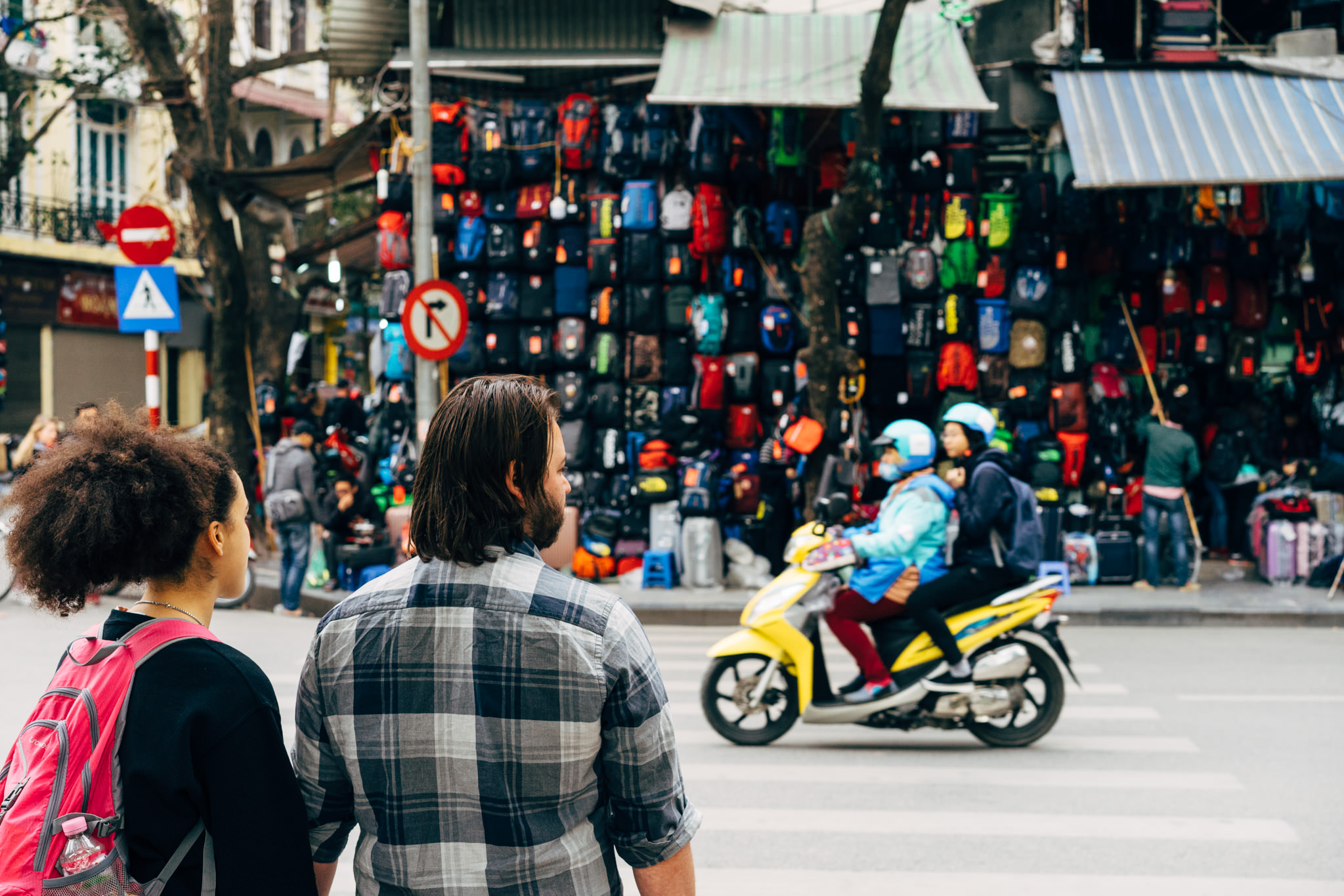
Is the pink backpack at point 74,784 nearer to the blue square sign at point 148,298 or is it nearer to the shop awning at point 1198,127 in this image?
the blue square sign at point 148,298

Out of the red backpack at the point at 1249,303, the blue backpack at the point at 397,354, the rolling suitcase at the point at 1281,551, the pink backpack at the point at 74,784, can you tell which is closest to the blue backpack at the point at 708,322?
the blue backpack at the point at 397,354

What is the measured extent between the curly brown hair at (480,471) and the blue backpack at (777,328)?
36.8 ft

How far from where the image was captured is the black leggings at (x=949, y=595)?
6.71m

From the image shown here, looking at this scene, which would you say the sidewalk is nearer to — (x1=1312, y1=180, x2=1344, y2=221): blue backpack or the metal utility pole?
the metal utility pole

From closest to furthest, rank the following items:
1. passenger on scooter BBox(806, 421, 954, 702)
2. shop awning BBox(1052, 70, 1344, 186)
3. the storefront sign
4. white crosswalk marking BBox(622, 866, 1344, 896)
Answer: white crosswalk marking BBox(622, 866, 1344, 896) → passenger on scooter BBox(806, 421, 954, 702) → shop awning BBox(1052, 70, 1344, 186) → the storefront sign

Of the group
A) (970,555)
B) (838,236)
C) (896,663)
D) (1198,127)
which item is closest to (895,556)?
(970,555)

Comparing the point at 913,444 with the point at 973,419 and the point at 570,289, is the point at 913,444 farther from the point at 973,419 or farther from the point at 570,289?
the point at 570,289

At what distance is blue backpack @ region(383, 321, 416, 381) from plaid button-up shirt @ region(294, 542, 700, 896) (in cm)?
1204

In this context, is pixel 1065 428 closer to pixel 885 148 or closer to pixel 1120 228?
pixel 1120 228

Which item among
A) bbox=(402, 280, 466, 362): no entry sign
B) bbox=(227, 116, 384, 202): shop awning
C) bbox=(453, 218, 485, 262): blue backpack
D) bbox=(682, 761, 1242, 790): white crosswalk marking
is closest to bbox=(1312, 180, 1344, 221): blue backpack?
bbox=(682, 761, 1242, 790): white crosswalk marking

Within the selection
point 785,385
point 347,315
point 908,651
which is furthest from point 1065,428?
point 347,315

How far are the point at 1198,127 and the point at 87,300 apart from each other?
2292cm

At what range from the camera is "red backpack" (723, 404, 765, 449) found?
43.8ft

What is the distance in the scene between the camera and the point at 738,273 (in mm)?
13086
